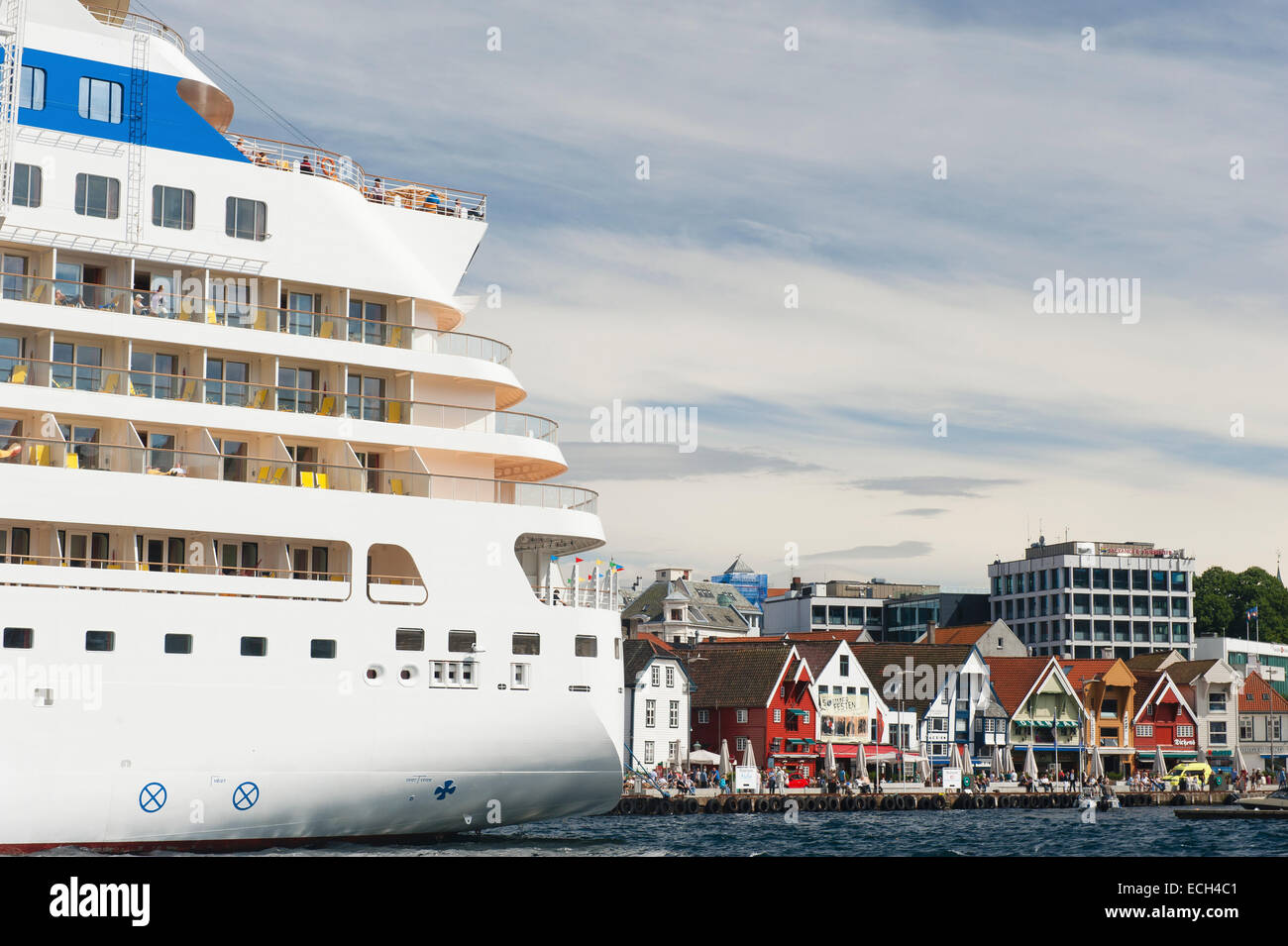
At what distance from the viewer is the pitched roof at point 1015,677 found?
96438 millimetres

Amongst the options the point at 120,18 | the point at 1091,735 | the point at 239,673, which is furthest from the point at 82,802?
the point at 1091,735

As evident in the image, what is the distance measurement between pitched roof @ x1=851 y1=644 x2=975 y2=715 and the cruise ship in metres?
61.9

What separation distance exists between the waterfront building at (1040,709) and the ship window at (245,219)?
244 feet

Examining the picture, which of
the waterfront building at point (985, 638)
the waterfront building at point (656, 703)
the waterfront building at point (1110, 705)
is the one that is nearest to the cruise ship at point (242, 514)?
the waterfront building at point (656, 703)

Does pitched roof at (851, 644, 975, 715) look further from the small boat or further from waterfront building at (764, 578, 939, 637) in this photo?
waterfront building at (764, 578, 939, 637)

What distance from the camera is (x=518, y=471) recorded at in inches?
1383

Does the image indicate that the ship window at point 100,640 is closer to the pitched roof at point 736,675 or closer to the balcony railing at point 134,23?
the balcony railing at point 134,23

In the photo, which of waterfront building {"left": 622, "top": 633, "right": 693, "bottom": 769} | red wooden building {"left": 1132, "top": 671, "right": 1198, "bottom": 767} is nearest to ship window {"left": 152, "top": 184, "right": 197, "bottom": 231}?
waterfront building {"left": 622, "top": 633, "right": 693, "bottom": 769}

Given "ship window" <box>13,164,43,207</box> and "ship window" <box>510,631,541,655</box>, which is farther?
"ship window" <box>510,631,541,655</box>

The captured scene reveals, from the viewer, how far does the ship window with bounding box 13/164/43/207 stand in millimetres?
29750

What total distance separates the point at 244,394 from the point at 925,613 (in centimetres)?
10559

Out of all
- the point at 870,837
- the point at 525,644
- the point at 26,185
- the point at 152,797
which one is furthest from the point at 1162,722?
the point at 26,185
